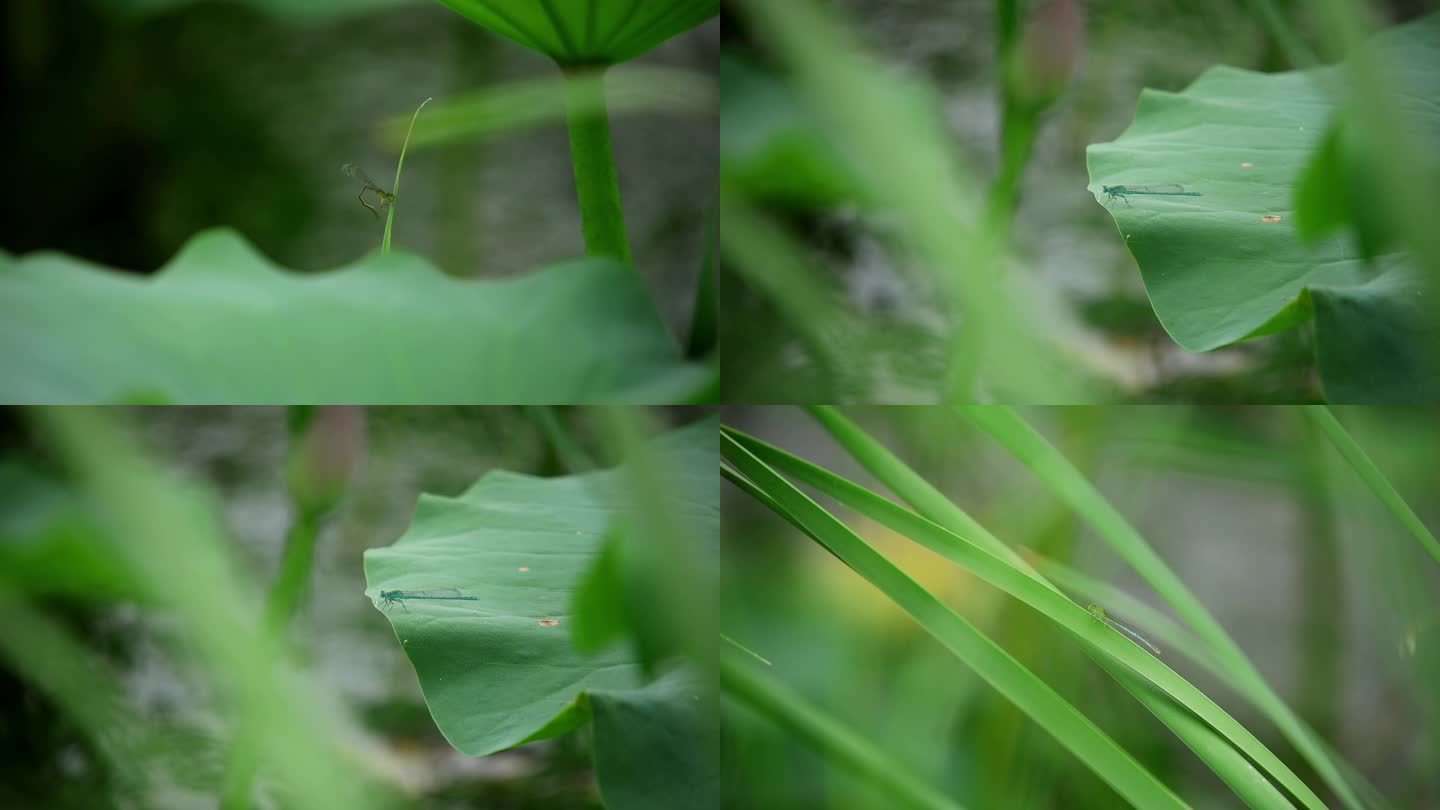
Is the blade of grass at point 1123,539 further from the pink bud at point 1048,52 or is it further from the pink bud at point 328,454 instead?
the pink bud at point 328,454

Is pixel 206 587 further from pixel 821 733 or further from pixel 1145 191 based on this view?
pixel 1145 191

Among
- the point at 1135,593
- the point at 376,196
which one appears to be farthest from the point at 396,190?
the point at 1135,593

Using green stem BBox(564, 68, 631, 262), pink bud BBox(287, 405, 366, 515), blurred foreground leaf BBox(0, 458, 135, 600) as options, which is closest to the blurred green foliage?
green stem BBox(564, 68, 631, 262)

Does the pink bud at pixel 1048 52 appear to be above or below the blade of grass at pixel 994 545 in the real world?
above

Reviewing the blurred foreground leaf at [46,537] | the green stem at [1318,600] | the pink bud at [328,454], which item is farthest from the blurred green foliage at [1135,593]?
the blurred foreground leaf at [46,537]

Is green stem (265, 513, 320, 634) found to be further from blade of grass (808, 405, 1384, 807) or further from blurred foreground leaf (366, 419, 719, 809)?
blade of grass (808, 405, 1384, 807)

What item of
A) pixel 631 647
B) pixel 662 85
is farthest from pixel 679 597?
pixel 662 85
